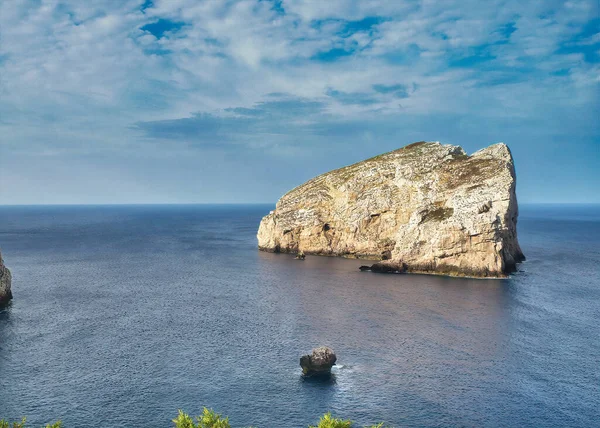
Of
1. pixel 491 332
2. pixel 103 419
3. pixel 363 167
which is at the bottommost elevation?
pixel 103 419

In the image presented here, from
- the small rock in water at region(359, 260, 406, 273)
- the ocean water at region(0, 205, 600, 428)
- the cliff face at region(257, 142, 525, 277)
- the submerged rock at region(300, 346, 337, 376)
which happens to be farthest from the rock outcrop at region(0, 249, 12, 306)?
the cliff face at region(257, 142, 525, 277)

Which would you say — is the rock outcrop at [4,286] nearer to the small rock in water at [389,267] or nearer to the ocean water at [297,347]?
the ocean water at [297,347]

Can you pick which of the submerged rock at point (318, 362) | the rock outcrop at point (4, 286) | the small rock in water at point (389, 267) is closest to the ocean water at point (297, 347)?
the submerged rock at point (318, 362)

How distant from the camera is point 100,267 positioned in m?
127

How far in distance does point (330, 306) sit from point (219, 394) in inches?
1485

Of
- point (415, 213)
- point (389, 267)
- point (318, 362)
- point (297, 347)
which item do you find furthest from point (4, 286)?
point (415, 213)

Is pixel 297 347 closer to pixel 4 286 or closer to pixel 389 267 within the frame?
pixel 389 267

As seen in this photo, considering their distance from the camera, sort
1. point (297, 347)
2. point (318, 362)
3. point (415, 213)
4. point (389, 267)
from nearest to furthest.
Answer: point (318, 362), point (297, 347), point (389, 267), point (415, 213)

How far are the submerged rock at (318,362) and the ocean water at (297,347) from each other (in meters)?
1.36

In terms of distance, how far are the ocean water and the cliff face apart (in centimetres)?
867

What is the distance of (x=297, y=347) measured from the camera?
6631 centimetres

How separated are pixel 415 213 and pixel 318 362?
7273 cm

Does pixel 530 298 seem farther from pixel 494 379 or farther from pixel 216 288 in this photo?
pixel 216 288

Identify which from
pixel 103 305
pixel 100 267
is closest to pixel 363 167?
pixel 100 267
